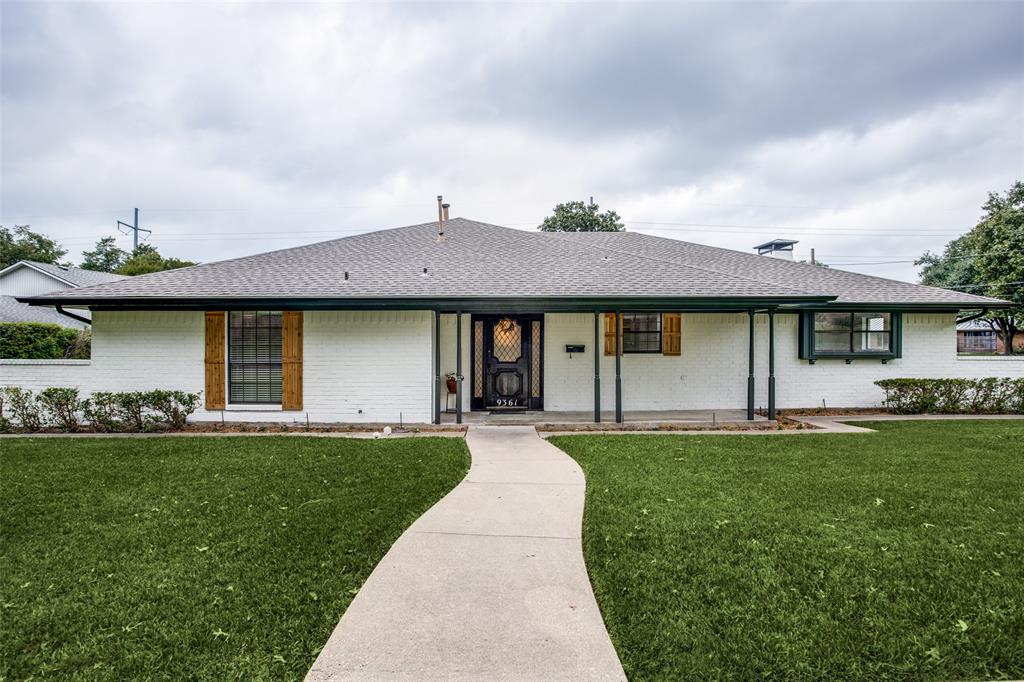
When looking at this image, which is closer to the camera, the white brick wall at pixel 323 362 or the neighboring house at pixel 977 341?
the white brick wall at pixel 323 362

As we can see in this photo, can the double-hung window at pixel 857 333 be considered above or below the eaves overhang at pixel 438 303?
below

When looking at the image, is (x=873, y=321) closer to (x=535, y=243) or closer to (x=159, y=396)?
(x=535, y=243)

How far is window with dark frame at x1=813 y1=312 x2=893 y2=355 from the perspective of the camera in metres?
10.4

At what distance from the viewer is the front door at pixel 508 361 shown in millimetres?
10008

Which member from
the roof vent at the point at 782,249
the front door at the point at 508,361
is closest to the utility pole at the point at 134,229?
the front door at the point at 508,361

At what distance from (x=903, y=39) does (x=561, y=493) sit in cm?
1267

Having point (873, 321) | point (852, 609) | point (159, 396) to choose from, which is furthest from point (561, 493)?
point (873, 321)

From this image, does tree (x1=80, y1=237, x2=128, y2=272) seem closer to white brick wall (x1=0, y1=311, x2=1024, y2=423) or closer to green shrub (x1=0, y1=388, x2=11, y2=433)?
green shrub (x1=0, y1=388, x2=11, y2=433)

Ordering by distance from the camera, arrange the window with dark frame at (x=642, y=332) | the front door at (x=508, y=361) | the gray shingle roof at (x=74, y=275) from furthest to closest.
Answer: the gray shingle roof at (x=74, y=275), the window with dark frame at (x=642, y=332), the front door at (x=508, y=361)

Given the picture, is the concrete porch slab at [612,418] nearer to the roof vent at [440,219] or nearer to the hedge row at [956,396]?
the hedge row at [956,396]

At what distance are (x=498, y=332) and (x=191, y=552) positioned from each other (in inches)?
279

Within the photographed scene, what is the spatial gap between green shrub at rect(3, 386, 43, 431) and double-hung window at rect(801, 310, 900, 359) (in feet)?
48.5

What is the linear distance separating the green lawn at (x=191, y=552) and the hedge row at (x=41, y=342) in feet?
36.1

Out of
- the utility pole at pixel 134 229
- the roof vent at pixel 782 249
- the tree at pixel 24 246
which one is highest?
the utility pole at pixel 134 229
